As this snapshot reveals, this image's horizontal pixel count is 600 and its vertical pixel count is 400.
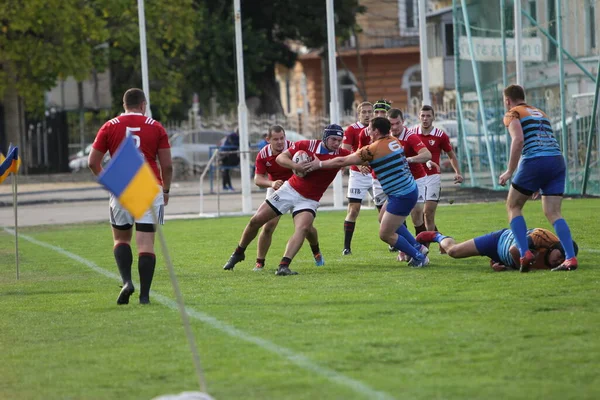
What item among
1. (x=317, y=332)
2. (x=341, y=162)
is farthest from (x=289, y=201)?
(x=317, y=332)

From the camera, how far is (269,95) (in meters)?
57.7

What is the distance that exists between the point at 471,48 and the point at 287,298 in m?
22.6

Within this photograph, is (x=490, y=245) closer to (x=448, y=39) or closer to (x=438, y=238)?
(x=438, y=238)

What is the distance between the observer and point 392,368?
7770mm

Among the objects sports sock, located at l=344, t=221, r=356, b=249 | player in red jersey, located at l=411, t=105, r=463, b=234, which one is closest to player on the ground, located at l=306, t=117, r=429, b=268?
player in red jersey, located at l=411, t=105, r=463, b=234

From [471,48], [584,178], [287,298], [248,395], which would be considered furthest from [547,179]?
[471,48]

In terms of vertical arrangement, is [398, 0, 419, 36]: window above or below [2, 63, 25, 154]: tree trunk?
above

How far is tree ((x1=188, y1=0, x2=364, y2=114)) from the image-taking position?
53.2m

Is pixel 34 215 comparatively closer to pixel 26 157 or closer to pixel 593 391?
pixel 26 157

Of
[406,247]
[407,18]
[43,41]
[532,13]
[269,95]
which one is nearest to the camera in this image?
[406,247]

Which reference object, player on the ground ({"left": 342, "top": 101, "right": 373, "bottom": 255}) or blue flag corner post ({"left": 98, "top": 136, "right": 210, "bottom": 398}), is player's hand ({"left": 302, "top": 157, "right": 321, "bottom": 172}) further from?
blue flag corner post ({"left": 98, "top": 136, "right": 210, "bottom": 398})

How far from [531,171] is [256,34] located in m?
41.2

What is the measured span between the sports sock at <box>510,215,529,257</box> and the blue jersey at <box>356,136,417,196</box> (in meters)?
1.61

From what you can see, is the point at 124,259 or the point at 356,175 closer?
the point at 124,259
